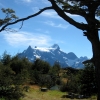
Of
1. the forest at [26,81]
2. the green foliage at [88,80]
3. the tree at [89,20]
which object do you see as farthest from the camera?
the green foliage at [88,80]

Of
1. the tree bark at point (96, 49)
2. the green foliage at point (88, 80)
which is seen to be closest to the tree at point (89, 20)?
the tree bark at point (96, 49)

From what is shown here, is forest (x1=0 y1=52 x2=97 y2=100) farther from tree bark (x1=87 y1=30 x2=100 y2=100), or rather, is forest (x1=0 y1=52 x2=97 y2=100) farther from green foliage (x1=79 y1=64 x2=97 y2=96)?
tree bark (x1=87 y1=30 x2=100 y2=100)

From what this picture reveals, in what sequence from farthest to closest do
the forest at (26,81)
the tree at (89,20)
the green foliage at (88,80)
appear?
the green foliage at (88,80)
the forest at (26,81)
the tree at (89,20)

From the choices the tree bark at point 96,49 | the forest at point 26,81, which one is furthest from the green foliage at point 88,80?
the tree bark at point 96,49

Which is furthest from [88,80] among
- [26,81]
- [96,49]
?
[96,49]

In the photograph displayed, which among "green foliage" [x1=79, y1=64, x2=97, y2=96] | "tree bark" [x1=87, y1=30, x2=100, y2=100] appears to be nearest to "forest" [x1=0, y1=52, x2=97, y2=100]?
"green foliage" [x1=79, y1=64, x2=97, y2=96]

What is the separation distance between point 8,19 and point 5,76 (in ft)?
26.7

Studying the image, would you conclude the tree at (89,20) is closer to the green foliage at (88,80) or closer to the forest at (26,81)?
the forest at (26,81)

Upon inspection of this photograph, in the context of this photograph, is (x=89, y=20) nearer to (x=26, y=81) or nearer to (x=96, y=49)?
(x=96, y=49)

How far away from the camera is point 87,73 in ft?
73.8

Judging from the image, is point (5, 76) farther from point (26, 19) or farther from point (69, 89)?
point (69, 89)

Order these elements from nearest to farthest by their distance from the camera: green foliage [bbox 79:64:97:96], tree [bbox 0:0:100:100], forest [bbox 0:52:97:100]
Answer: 1. tree [bbox 0:0:100:100]
2. forest [bbox 0:52:97:100]
3. green foliage [bbox 79:64:97:96]

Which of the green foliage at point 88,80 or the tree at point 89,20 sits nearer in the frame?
the tree at point 89,20

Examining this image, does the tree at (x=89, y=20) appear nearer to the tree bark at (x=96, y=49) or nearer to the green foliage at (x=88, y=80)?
the tree bark at (x=96, y=49)
